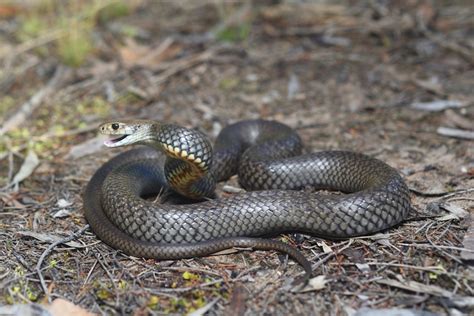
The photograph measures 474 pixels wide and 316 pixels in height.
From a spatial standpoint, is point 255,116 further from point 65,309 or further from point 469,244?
point 65,309

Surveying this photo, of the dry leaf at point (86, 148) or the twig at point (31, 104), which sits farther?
the twig at point (31, 104)

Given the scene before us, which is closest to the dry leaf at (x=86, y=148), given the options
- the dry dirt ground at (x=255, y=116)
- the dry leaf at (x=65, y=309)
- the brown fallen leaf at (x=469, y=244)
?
the dry dirt ground at (x=255, y=116)

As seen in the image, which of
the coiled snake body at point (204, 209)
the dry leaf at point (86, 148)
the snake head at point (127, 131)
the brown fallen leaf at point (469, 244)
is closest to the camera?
the brown fallen leaf at point (469, 244)

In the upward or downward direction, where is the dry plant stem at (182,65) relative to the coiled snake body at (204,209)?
upward

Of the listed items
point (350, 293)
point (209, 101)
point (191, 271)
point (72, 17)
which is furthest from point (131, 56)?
point (350, 293)

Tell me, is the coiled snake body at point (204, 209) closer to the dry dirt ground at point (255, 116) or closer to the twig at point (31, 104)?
the dry dirt ground at point (255, 116)

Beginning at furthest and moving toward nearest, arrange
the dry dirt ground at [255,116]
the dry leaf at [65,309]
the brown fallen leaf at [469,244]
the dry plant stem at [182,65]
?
the dry plant stem at [182,65] < the brown fallen leaf at [469,244] < the dry dirt ground at [255,116] < the dry leaf at [65,309]

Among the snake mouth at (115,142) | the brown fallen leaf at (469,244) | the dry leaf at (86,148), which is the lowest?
the brown fallen leaf at (469,244)

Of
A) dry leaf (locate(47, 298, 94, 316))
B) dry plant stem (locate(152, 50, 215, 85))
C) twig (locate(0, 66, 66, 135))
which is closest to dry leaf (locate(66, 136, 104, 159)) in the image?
twig (locate(0, 66, 66, 135))
